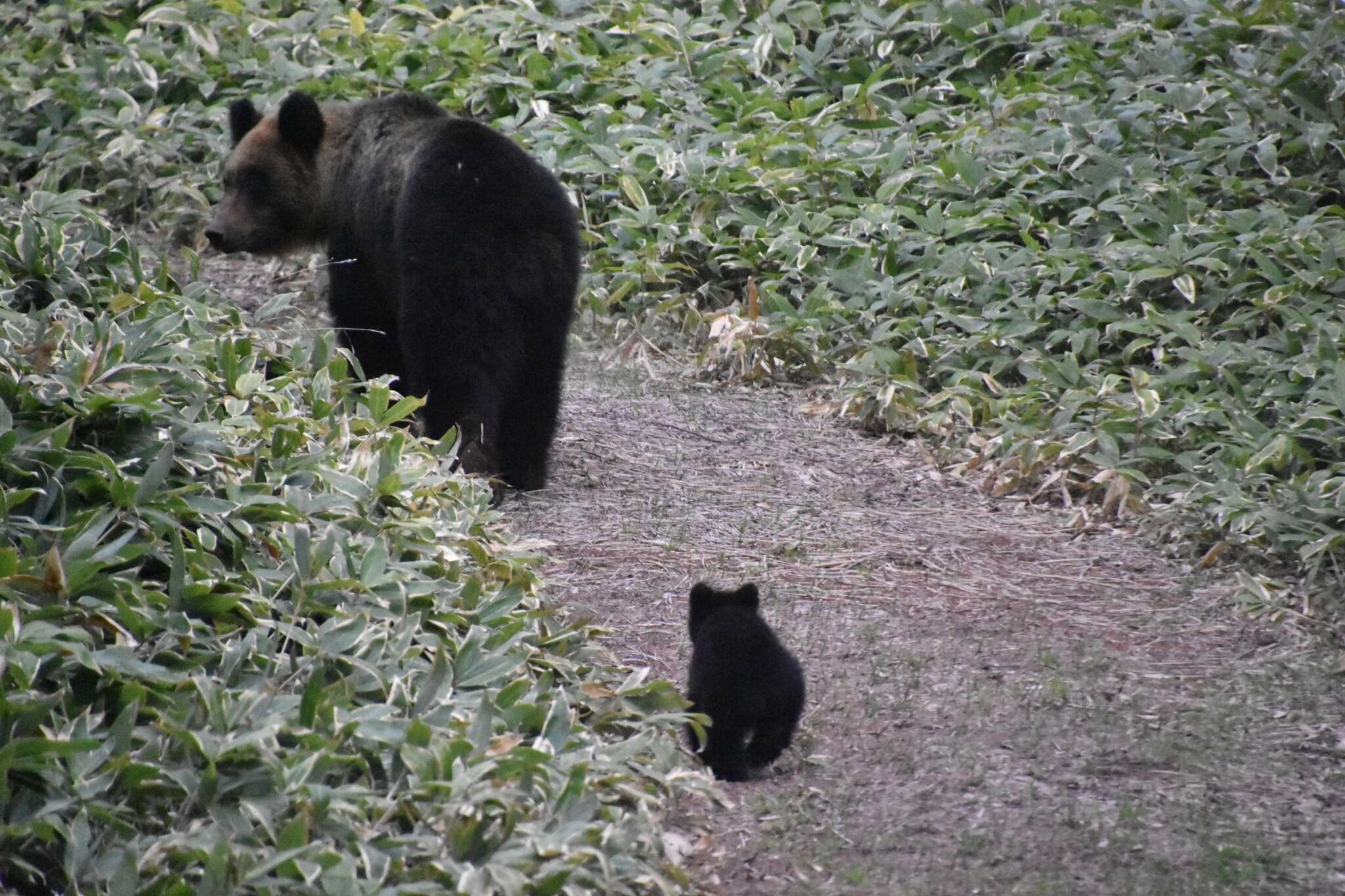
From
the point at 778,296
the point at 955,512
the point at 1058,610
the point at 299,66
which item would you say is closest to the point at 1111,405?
the point at 955,512

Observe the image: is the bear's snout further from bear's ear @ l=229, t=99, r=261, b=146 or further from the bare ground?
the bare ground

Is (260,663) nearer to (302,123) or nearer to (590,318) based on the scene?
(302,123)

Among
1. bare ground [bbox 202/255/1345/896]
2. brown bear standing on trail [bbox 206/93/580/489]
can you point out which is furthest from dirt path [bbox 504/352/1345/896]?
brown bear standing on trail [bbox 206/93/580/489]

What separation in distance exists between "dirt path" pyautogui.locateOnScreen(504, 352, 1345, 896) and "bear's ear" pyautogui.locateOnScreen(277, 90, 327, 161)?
79.0 inches

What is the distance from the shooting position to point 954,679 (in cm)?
434

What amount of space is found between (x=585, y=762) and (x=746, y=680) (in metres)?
0.71

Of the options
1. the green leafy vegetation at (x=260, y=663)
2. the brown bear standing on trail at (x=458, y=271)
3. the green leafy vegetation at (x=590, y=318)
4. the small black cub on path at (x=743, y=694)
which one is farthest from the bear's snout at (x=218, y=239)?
the small black cub on path at (x=743, y=694)

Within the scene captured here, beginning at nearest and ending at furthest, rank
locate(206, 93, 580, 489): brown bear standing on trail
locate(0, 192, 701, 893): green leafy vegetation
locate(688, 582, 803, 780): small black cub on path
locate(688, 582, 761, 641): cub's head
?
locate(0, 192, 701, 893): green leafy vegetation → locate(688, 582, 803, 780): small black cub on path → locate(688, 582, 761, 641): cub's head → locate(206, 93, 580, 489): brown bear standing on trail

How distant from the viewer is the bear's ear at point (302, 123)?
686 cm

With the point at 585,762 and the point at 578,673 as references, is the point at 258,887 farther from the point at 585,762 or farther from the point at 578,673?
the point at 578,673

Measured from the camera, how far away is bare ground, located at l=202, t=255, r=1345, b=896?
3.35 metres

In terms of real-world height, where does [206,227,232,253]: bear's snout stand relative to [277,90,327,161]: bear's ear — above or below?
below

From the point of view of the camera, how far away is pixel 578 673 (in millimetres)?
4113

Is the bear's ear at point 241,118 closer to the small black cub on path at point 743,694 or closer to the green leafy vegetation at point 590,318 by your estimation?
the green leafy vegetation at point 590,318
